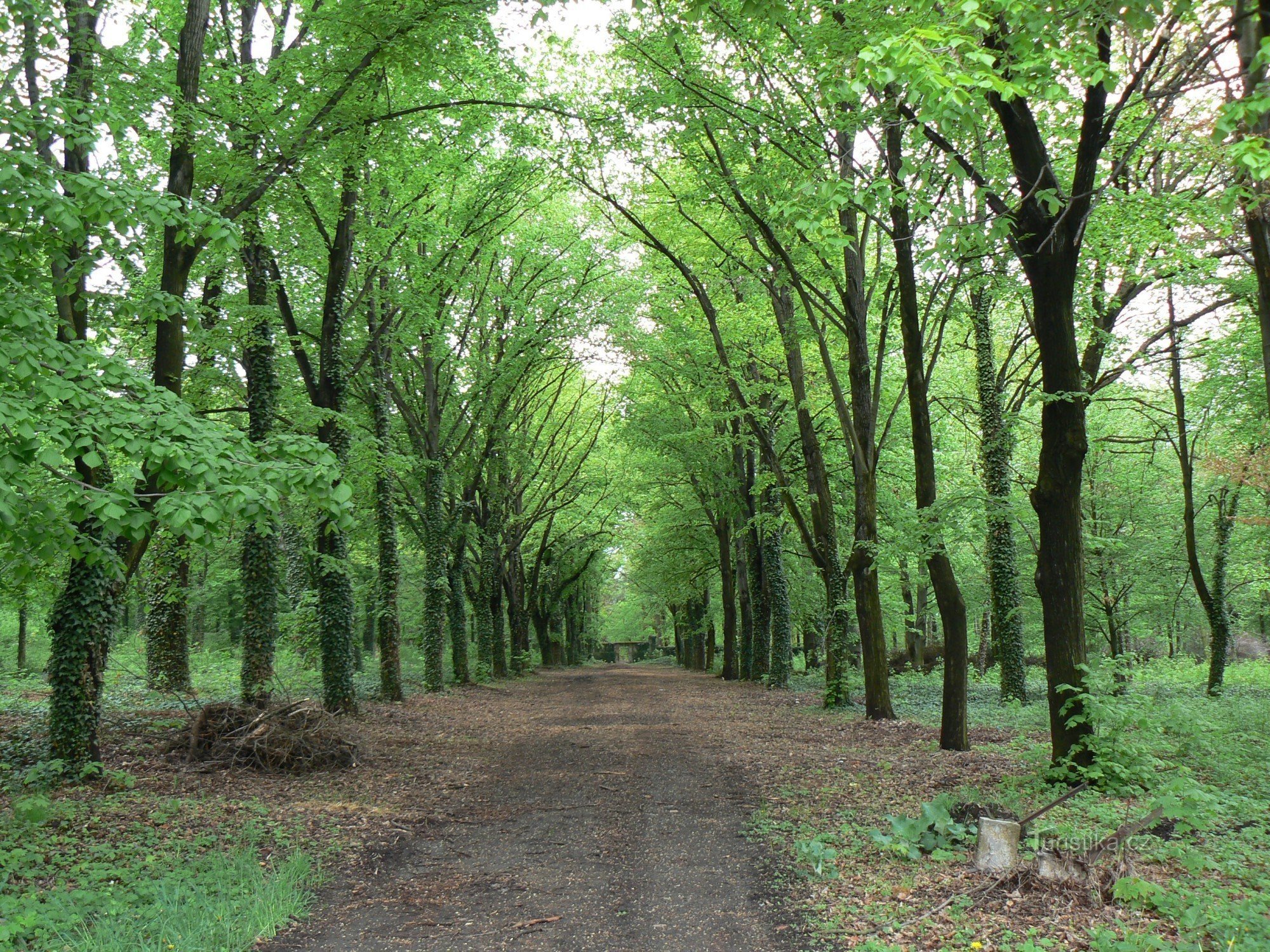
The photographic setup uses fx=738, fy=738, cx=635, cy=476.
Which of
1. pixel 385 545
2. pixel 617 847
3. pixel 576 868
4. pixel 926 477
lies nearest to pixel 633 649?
pixel 385 545

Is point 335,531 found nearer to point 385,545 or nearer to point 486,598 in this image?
point 385,545

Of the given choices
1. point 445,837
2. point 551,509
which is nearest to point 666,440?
point 551,509

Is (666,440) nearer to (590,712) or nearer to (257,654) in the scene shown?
(590,712)

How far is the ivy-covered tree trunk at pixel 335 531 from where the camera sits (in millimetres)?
12133

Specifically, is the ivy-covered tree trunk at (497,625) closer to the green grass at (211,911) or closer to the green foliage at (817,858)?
the green grass at (211,911)

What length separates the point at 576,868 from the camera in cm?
552

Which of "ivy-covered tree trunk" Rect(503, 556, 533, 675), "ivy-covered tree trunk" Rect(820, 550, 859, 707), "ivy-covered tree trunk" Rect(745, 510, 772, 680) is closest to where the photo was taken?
"ivy-covered tree trunk" Rect(820, 550, 859, 707)

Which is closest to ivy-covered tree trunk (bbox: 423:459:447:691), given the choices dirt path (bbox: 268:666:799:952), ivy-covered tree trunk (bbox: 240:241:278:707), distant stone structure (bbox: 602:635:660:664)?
ivy-covered tree trunk (bbox: 240:241:278:707)

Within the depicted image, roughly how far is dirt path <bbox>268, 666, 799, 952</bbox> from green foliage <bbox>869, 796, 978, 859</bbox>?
98cm

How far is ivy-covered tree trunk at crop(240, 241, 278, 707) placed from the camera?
38.9 ft

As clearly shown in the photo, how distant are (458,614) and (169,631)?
8448mm

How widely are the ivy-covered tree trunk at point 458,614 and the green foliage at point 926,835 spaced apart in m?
17.1

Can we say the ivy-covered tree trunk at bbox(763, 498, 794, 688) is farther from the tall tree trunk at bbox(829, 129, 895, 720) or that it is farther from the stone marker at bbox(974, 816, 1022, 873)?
the stone marker at bbox(974, 816, 1022, 873)

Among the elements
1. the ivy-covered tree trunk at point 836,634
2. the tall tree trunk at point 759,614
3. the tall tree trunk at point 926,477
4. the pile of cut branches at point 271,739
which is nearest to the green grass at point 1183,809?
the tall tree trunk at point 926,477
